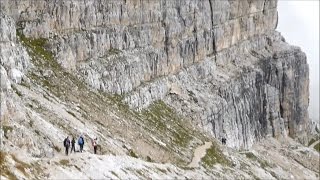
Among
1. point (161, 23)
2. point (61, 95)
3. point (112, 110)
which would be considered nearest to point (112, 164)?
point (61, 95)

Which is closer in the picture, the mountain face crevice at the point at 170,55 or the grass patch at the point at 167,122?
the mountain face crevice at the point at 170,55

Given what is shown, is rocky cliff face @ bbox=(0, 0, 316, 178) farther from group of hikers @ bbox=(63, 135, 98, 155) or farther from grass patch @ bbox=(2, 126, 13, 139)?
group of hikers @ bbox=(63, 135, 98, 155)

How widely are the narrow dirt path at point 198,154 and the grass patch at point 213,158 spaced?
0.69 metres

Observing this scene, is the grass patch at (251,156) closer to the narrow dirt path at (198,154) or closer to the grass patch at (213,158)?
the grass patch at (213,158)

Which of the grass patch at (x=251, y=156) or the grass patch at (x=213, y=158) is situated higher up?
the grass patch at (x=213, y=158)

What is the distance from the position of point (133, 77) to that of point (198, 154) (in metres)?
25.2

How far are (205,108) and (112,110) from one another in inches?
1847

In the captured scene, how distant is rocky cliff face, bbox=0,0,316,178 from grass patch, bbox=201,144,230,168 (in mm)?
3276

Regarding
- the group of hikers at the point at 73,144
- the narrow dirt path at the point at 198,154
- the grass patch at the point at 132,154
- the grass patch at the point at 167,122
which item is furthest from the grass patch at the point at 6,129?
the grass patch at the point at 167,122

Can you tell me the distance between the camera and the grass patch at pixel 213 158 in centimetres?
10620

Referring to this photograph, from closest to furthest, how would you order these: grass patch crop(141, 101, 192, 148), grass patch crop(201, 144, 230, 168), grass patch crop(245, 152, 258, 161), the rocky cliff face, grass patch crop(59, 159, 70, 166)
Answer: grass patch crop(59, 159, 70, 166)
the rocky cliff face
grass patch crop(201, 144, 230, 168)
grass patch crop(141, 101, 192, 148)
grass patch crop(245, 152, 258, 161)

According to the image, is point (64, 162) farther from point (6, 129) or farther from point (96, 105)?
point (96, 105)

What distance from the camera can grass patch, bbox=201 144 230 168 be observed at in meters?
106

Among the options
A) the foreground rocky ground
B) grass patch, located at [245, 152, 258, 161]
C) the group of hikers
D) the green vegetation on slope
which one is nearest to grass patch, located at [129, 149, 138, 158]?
the foreground rocky ground
